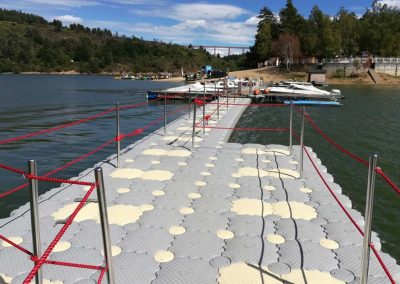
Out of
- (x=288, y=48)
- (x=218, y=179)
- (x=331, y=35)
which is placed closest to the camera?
(x=218, y=179)

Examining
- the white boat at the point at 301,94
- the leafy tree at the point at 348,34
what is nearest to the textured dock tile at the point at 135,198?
the white boat at the point at 301,94

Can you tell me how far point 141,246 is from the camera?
14.5 ft

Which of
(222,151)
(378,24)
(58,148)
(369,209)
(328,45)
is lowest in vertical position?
(58,148)

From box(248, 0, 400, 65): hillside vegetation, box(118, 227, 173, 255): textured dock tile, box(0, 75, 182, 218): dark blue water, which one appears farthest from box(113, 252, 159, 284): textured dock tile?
box(248, 0, 400, 65): hillside vegetation

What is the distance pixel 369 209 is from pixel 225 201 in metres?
3.06

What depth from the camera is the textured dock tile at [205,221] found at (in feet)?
16.1

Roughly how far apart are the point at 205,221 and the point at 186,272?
1.30 m

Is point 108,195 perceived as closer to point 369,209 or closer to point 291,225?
point 291,225

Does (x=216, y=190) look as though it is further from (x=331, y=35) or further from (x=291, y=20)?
(x=291, y=20)

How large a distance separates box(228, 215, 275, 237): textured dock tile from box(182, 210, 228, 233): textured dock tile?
0.45 feet

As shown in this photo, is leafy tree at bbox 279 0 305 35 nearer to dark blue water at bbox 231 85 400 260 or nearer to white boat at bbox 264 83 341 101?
white boat at bbox 264 83 341 101

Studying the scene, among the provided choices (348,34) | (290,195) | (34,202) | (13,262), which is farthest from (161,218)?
(348,34)

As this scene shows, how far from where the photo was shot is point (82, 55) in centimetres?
17488

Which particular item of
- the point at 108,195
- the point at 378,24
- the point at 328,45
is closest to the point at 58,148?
the point at 108,195
